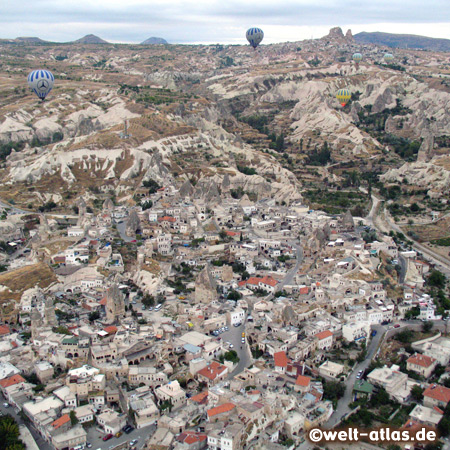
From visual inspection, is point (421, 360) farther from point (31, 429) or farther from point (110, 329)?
point (31, 429)

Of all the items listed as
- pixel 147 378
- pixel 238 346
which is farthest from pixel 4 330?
pixel 238 346

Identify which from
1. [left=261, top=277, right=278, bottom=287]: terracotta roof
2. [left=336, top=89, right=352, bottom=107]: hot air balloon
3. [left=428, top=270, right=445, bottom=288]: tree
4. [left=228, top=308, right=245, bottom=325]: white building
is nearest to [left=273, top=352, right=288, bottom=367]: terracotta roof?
[left=228, top=308, right=245, bottom=325]: white building

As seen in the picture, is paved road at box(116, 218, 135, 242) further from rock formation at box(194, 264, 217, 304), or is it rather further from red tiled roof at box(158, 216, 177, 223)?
rock formation at box(194, 264, 217, 304)

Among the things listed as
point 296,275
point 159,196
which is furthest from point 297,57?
point 296,275

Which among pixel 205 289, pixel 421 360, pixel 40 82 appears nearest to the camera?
pixel 421 360

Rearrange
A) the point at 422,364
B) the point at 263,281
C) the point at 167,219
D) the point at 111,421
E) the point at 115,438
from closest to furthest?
the point at 115,438 → the point at 111,421 → the point at 422,364 → the point at 263,281 → the point at 167,219

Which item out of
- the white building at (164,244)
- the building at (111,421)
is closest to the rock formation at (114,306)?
the building at (111,421)
